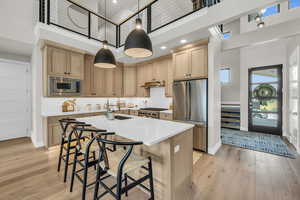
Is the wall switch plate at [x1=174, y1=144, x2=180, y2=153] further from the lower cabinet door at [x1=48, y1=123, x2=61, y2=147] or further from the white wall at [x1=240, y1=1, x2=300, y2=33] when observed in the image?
the white wall at [x1=240, y1=1, x2=300, y2=33]

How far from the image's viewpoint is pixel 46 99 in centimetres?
357

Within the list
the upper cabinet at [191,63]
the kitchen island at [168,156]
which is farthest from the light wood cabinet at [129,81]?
the kitchen island at [168,156]

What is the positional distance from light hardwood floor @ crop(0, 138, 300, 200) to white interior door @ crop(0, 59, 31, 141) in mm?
1332

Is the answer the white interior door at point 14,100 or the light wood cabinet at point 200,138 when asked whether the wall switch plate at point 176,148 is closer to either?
the light wood cabinet at point 200,138

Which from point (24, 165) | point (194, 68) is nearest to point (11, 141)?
point (24, 165)

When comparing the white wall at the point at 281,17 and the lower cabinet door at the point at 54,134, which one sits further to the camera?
the white wall at the point at 281,17

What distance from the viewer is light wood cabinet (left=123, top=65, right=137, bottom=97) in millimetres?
5059

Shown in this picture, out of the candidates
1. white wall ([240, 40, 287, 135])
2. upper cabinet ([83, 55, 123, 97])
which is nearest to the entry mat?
white wall ([240, 40, 287, 135])

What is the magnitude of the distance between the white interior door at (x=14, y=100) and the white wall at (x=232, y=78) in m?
8.32

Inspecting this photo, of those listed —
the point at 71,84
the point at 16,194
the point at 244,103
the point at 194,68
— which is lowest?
the point at 16,194

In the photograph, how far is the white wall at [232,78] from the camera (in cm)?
634

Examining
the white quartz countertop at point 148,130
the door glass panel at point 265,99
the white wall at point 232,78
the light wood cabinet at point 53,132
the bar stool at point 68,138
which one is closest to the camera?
the white quartz countertop at point 148,130

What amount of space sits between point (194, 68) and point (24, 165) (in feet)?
13.8

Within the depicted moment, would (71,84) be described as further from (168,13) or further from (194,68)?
(168,13)
